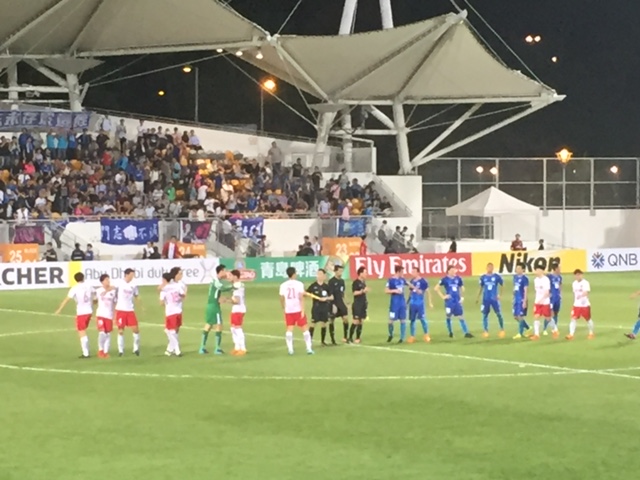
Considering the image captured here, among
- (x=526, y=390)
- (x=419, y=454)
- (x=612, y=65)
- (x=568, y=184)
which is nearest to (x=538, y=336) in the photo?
(x=526, y=390)

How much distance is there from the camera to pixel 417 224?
52469 mm

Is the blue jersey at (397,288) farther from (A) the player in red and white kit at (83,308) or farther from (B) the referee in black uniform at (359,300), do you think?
(A) the player in red and white kit at (83,308)

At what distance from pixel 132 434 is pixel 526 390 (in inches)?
250

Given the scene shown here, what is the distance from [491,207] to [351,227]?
25.7ft

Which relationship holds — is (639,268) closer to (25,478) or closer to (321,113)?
(321,113)

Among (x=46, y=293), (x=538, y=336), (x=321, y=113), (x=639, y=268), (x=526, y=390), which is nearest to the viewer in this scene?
(x=526, y=390)

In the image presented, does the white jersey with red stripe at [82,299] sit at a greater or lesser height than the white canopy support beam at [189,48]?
lesser

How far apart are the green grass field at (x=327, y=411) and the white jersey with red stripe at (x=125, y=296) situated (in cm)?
101

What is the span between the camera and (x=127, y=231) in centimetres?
4275

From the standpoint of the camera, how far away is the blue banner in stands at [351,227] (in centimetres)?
4834

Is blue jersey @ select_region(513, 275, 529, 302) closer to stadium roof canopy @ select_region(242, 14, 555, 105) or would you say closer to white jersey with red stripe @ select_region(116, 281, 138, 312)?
white jersey with red stripe @ select_region(116, 281, 138, 312)

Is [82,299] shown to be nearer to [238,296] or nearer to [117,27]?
[238,296]

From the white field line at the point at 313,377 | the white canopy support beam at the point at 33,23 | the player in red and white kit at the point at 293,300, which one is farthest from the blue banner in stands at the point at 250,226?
the white field line at the point at 313,377

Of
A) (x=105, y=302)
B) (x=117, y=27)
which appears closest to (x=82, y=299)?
(x=105, y=302)
